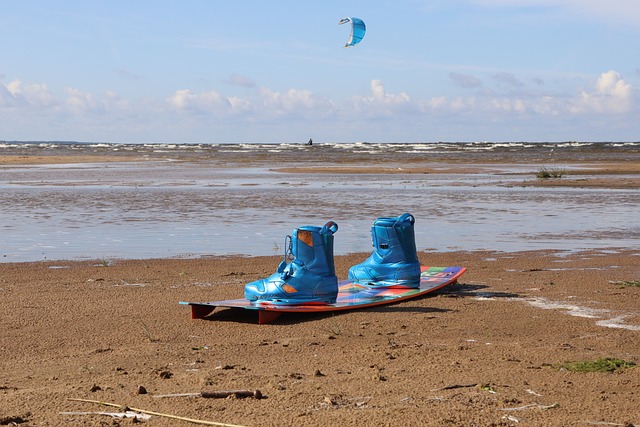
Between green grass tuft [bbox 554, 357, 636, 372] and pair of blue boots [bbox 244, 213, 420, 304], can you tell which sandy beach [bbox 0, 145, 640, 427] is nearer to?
green grass tuft [bbox 554, 357, 636, 372]

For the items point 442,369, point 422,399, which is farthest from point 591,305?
point 422,399

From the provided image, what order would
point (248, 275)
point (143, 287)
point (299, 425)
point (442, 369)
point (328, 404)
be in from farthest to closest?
1. point (248, 275)
2. point (143, 287)
3. point (442, 369)
4. point (328, 404)
5. point (299, 425)

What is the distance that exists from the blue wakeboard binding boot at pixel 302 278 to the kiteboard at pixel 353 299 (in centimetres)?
14

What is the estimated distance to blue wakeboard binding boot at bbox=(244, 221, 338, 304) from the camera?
10609 millimetres

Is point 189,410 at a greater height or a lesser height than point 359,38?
lesser

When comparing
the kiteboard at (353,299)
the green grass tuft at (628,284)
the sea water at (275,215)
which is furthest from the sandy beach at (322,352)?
the sea water at (275,215)

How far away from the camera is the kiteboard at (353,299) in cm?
1006

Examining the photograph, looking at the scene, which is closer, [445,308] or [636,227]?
[445,308]

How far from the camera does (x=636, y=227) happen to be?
20984 millimetres

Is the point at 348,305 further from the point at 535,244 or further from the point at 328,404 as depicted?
the point at 535,244

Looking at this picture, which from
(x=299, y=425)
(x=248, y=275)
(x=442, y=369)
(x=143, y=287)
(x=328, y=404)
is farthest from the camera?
(x=248, y=275)

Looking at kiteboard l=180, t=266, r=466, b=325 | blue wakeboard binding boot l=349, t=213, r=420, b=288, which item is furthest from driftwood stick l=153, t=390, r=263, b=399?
blue wakeboard binding boot l=349, t=213, r=420, b=288

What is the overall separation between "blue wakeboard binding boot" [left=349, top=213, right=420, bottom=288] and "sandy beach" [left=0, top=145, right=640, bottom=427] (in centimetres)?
53

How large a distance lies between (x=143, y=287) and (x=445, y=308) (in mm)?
4129
